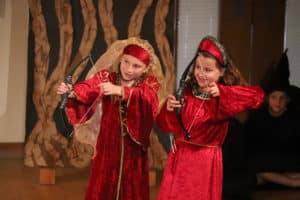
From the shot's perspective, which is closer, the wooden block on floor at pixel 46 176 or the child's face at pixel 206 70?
the child's face at pixel 206 70

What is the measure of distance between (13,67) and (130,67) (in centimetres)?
160

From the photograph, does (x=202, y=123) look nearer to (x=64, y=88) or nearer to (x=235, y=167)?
(x=64, y=88)

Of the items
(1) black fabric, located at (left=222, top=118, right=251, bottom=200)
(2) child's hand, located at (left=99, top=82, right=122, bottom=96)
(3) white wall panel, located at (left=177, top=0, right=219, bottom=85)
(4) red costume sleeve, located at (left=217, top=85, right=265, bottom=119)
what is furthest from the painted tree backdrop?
(4) red costume sleeve, located at (left=217, top=85, right=265, bottom=119)

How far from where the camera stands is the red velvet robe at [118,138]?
6.01 ft

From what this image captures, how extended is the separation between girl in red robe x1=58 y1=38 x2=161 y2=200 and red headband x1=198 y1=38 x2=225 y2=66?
0.98 ft

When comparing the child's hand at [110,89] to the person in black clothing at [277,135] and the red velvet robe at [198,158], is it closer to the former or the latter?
the red velvet robe at [198,158]

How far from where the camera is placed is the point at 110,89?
1730mm

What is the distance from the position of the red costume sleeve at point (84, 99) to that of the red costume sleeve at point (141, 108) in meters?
0.13

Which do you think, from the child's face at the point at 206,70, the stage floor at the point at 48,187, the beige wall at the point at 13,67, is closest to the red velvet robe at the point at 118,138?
the child's face at the point at 206,70

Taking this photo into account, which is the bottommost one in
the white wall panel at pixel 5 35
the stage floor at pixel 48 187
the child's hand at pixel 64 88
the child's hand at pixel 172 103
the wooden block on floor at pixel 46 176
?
the stage floor at pixel 48 187

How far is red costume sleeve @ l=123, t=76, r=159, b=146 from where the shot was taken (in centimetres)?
180

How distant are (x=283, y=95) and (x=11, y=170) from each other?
1.73 m

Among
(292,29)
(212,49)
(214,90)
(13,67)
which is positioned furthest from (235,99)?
(13,67)

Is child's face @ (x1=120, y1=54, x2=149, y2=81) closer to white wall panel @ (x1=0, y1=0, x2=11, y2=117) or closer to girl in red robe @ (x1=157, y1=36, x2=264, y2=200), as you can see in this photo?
girl in red robe @ (x1=157, y1=36, x2=264, y2=200)
